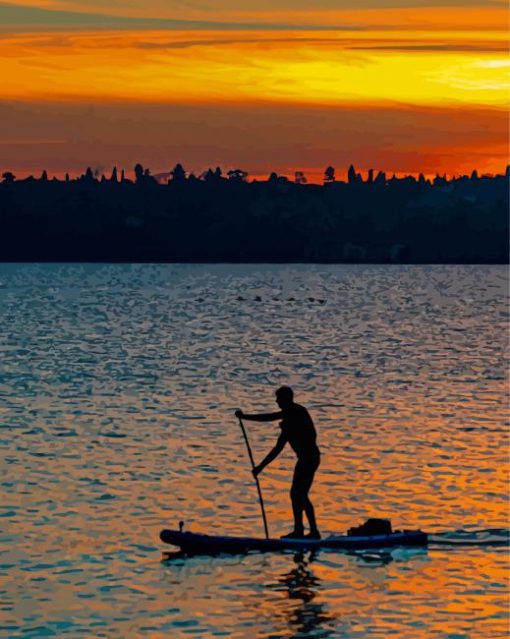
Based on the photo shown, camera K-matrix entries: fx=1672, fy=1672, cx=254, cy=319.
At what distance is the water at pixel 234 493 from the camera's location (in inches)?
847

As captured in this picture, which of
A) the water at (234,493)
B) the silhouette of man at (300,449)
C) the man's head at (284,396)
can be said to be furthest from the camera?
the silhouette of man at (300,449)

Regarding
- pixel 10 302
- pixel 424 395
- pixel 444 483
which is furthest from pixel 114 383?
pixel 10 302

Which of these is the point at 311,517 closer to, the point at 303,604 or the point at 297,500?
the point at 297,500

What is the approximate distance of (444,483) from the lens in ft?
107

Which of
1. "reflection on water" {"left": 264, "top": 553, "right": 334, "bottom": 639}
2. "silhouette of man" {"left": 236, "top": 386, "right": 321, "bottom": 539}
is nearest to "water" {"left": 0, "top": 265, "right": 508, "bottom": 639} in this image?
"reflection on water" {"left": 264, "top": 553, "right": 334, "bottom": 639}

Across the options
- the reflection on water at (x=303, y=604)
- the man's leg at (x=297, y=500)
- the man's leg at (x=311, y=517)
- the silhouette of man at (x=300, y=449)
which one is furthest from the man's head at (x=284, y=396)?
the reflection on water at (x=303, y=604)

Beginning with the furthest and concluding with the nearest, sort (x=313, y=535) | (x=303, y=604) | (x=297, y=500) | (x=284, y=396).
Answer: (x=313, y=535), (x=297, y=500), (x=284, y=396), (x=303, y=604)

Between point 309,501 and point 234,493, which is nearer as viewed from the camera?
point 309,501

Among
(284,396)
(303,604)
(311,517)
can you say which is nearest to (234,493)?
(311,517)

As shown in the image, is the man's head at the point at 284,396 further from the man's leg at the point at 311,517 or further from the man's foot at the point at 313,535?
the man's foot at the point at 313,535

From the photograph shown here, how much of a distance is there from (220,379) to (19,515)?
109 feet

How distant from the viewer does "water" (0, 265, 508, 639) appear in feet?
70.6

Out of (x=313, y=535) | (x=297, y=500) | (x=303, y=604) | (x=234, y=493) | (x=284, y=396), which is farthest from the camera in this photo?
→ (x=234, y=493)

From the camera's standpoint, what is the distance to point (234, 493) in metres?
31.2
